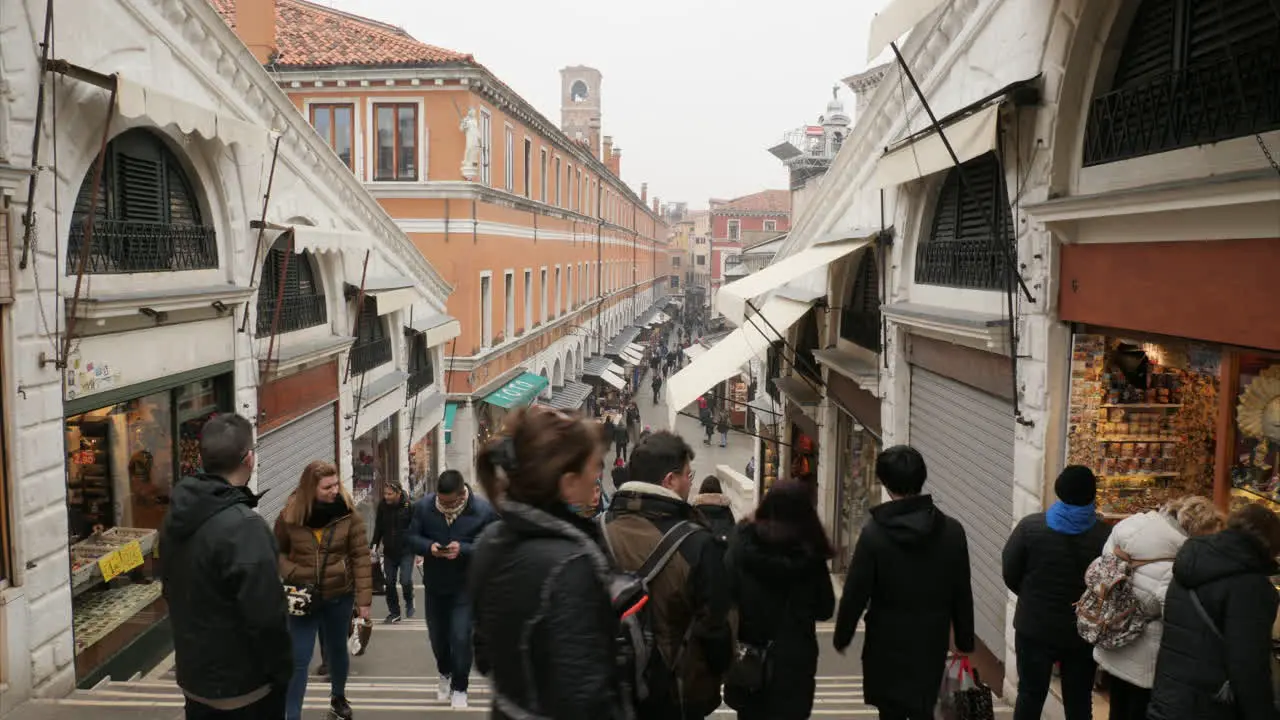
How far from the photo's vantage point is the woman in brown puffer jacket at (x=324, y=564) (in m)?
5.02

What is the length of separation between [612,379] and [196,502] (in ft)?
98.9

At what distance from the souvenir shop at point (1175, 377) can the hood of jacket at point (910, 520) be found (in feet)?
5.25

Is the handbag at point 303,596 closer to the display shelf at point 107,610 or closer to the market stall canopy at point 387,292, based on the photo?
the display shelf at point 107,610

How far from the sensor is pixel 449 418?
19594 millimetres

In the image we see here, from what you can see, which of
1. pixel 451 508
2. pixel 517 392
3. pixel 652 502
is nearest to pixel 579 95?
pixel 517 392

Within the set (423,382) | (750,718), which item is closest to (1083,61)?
(750,718)

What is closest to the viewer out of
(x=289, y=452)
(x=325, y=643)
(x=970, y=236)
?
(x=325, y=643)

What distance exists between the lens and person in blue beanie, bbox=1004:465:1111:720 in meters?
4.39

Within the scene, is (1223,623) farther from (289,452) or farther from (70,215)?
(289,452)

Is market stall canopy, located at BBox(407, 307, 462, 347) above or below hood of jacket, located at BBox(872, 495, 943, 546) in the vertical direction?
above

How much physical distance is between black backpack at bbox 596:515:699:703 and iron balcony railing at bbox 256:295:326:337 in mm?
7117

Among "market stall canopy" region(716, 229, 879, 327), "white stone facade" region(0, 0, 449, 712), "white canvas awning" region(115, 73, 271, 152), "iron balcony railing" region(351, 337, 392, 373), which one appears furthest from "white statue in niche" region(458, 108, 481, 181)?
"white canvas awning" region(115, 73, 271, 152)

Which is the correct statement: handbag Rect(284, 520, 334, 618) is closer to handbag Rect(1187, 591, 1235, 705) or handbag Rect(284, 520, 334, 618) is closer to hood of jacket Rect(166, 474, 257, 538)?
hood of jacket Rect(166, 474, 257, 538)

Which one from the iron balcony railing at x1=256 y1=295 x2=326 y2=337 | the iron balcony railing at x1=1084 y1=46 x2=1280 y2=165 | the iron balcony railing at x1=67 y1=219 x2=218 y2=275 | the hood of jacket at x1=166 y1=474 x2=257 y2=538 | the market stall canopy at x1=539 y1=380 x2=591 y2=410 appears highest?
the iron balcony railing at x1=1084 y1=46 x2=1280 y2=165
